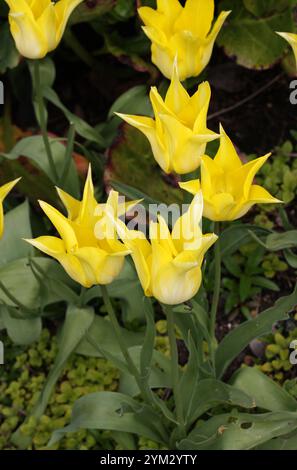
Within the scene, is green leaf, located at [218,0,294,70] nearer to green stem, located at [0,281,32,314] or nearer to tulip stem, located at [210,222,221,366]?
tulip stem, located at [210,222,221,366]

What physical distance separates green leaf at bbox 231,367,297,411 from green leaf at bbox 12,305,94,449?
343 millimetres

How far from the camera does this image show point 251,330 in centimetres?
156

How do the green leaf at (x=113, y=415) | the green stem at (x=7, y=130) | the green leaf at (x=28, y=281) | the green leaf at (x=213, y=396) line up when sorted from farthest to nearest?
the green stem at (x=7, y=130)
the green leaf at (x=28, y=281)
the green leaf at (x=113, y=415)
the green leaf at (x=213, y=396)

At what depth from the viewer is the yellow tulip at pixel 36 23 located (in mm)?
1497

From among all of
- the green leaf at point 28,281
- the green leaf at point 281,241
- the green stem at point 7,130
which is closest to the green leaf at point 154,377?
the green leaf at point 28,281

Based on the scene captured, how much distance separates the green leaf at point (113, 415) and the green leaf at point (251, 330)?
18 centimetres

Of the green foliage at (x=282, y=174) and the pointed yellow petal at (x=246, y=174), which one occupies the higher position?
the pointed yellow petal at (x=246, y=174)

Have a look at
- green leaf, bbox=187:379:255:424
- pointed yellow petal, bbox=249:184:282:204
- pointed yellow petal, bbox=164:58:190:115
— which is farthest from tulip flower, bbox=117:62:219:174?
green leaf, bbox=187:379:255:424

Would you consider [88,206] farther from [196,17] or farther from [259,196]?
[196,17]

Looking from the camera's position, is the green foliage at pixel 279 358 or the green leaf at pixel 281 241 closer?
the green leaf at pixel 281 241

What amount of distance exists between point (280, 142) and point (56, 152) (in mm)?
635

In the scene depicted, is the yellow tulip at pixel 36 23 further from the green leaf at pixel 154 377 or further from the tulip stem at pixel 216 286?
the green leaf at pixel 154 377

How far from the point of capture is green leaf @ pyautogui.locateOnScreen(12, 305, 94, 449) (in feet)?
5.60

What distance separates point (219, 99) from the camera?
2.33 m
